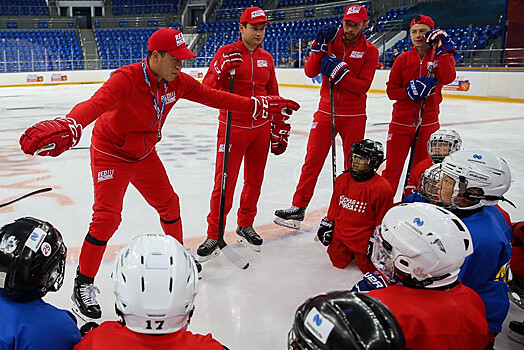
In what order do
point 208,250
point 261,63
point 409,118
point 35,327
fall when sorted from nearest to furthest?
point 35,327, point 208,250, point 261,63, point 409,118

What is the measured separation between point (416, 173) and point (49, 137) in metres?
2.37

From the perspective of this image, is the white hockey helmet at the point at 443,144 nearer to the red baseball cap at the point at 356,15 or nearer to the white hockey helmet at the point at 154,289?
the red baseball cap at the point at 356,15

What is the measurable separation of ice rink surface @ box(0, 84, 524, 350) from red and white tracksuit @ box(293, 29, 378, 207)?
0.45m

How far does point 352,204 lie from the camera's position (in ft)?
10.4

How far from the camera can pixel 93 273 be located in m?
2.59

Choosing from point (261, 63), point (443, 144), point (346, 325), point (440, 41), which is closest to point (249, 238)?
point (261, 63)

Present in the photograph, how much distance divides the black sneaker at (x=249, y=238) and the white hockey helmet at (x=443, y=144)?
1.26 m

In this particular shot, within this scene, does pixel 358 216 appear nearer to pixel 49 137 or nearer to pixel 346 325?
pixel 49 137

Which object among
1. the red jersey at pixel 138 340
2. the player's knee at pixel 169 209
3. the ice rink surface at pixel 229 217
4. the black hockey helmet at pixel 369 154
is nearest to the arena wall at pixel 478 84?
the ice rink surface at pixel 229 217

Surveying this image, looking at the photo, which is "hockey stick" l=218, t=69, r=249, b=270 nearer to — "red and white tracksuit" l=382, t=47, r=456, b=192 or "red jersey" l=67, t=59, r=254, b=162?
"red jersey" l=67, t=59, r=254, b=162

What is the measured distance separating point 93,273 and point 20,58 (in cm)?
2168

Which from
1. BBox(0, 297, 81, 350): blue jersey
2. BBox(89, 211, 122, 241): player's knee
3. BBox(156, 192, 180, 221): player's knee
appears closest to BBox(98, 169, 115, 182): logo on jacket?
BBox(89, 211, 122, 241): player's knee

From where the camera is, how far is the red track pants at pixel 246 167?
11.1 ft

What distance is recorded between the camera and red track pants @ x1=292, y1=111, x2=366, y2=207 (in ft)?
12.7
